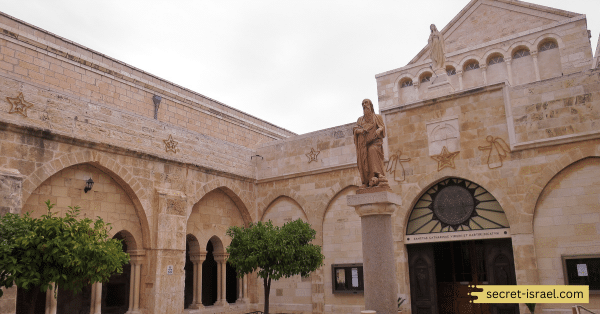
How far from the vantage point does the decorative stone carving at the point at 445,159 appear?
12.3 meters

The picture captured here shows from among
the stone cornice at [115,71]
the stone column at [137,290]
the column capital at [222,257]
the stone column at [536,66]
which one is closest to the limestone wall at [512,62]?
the stone column at [536,66]

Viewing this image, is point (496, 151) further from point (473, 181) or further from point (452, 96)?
point (452, 96)

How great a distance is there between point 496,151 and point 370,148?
494 centimetres

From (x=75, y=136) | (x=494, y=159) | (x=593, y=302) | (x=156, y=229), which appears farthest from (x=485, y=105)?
(x=75, y=136)

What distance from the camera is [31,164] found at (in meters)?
9.73

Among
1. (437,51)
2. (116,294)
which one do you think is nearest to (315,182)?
(437,51)

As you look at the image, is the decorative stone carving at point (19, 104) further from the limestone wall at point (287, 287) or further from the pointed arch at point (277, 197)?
the limestone wall at point (287, 287)

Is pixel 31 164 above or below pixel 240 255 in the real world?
above

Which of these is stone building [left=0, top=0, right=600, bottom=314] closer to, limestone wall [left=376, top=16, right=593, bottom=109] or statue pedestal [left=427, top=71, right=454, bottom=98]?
statue pedestal [left=427, top=71, right=454, bottom=98]

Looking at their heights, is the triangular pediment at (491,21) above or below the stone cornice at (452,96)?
above

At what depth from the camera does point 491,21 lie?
21484 mm

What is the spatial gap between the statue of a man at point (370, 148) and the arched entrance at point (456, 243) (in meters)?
4.68

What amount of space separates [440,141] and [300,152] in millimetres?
4643

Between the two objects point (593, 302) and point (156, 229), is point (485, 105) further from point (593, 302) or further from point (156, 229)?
point (156, 229)
